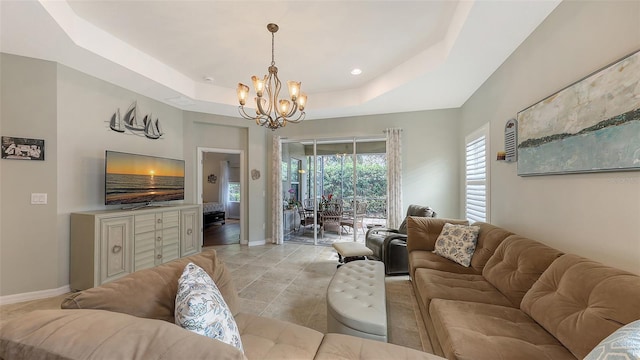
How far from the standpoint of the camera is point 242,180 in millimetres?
5371

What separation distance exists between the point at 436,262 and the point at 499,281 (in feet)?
2.31

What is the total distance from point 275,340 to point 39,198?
140 inches

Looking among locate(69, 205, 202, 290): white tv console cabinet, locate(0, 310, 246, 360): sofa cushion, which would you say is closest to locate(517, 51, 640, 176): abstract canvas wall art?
locate(0, 310, 246, 360): sofa cushion

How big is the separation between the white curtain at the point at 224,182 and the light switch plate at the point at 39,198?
6168 mm

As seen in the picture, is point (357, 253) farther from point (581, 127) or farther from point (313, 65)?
point (313, 65)

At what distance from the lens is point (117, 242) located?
3.10 metres

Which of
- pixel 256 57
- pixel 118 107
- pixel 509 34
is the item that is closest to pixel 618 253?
pixel 509 34

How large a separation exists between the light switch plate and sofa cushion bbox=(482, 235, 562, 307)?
495 cm

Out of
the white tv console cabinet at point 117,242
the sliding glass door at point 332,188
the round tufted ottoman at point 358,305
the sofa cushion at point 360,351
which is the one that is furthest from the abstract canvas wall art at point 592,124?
the white tv console cabinet at point 117,242

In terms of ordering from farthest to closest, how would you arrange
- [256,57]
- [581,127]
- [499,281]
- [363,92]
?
[363,92]
[256,57]
[499,281]
[581,127]

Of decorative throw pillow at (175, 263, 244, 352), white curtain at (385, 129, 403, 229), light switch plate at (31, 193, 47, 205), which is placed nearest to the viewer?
decorative throw pillow at (175, 263, 244, 352)

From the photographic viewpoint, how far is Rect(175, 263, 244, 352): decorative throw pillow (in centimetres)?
97

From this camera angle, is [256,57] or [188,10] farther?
[256,57]

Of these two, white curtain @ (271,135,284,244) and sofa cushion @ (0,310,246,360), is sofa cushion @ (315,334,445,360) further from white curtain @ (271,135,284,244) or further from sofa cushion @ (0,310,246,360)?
white curtain @ (271,135,284,244)
